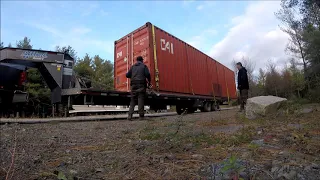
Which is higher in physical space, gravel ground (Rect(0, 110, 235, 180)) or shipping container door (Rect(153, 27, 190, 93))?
shipping container door (Rect(153, 27, 190, 93))

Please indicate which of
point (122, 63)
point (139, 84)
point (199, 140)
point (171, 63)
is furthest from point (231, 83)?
point (199, 140)

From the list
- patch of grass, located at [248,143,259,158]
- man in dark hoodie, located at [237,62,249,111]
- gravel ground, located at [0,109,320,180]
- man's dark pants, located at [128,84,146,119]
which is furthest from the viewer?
man in dark hoodie, located at [237,62,249,111]

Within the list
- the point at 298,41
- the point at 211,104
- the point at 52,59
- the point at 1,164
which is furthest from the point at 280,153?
the point at 298,41

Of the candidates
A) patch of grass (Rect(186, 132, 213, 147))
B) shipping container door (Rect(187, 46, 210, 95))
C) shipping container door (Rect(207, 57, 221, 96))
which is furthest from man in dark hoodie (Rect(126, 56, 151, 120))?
shipping container door (Rect(207, 57, 221, 96))

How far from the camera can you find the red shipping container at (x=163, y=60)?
10297 mm

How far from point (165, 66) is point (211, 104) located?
245 inches

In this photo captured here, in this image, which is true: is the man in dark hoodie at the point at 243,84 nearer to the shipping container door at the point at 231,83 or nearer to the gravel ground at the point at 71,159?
the gravel ground at the point at 71,159

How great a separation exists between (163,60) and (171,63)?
668mm

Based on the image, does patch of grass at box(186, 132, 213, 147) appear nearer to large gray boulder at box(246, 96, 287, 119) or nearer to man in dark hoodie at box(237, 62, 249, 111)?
large gray boulder at box(246, 96, 287, 119)

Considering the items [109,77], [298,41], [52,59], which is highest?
[298,41]

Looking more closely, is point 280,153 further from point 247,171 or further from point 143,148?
point 143,148

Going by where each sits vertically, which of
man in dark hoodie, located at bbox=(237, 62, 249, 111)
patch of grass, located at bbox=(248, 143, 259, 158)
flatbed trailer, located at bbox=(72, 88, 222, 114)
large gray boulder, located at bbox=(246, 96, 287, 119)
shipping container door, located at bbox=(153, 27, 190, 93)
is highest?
shipping container door, located at bbox=(153, 27, 190, 93)

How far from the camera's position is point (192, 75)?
13.2 metres

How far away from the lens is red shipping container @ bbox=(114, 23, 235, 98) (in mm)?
10297
